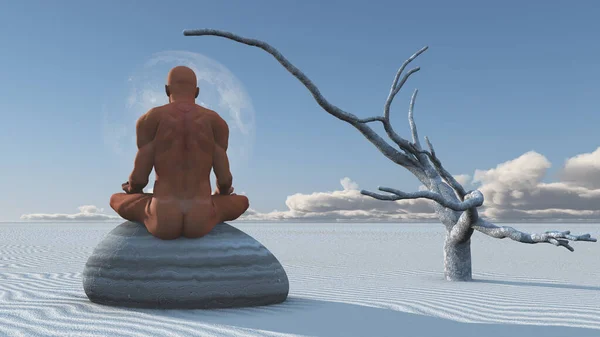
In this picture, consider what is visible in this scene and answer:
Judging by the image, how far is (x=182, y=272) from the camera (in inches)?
206

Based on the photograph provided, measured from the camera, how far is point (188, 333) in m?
4.21

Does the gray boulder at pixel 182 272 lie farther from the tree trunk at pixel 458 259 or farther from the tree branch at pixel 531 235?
the tree trunk at pixel 458 259

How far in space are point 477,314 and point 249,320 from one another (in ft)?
7.07

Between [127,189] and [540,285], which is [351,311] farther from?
[540,285]

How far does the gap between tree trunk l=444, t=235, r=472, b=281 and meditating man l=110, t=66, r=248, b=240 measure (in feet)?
12.9

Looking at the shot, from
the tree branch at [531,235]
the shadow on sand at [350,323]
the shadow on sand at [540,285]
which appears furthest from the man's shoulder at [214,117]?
the shadow on sand at [540,285]

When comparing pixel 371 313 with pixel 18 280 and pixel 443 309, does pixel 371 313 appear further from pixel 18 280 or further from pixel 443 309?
pixel 18 280

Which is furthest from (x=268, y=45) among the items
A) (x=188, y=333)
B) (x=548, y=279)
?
(x=548, y=279)

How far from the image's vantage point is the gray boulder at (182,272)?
17.1 ft

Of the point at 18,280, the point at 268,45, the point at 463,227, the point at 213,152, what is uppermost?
the point at 268,45

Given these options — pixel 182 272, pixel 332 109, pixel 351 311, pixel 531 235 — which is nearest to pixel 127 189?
pixel 182 272

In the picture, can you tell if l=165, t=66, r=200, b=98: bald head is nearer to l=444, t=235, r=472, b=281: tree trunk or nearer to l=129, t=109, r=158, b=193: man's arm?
l=129, t=109, r=158, b=193: man's arm

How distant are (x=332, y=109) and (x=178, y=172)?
3202 mm

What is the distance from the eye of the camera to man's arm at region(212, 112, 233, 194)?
5699 mm
